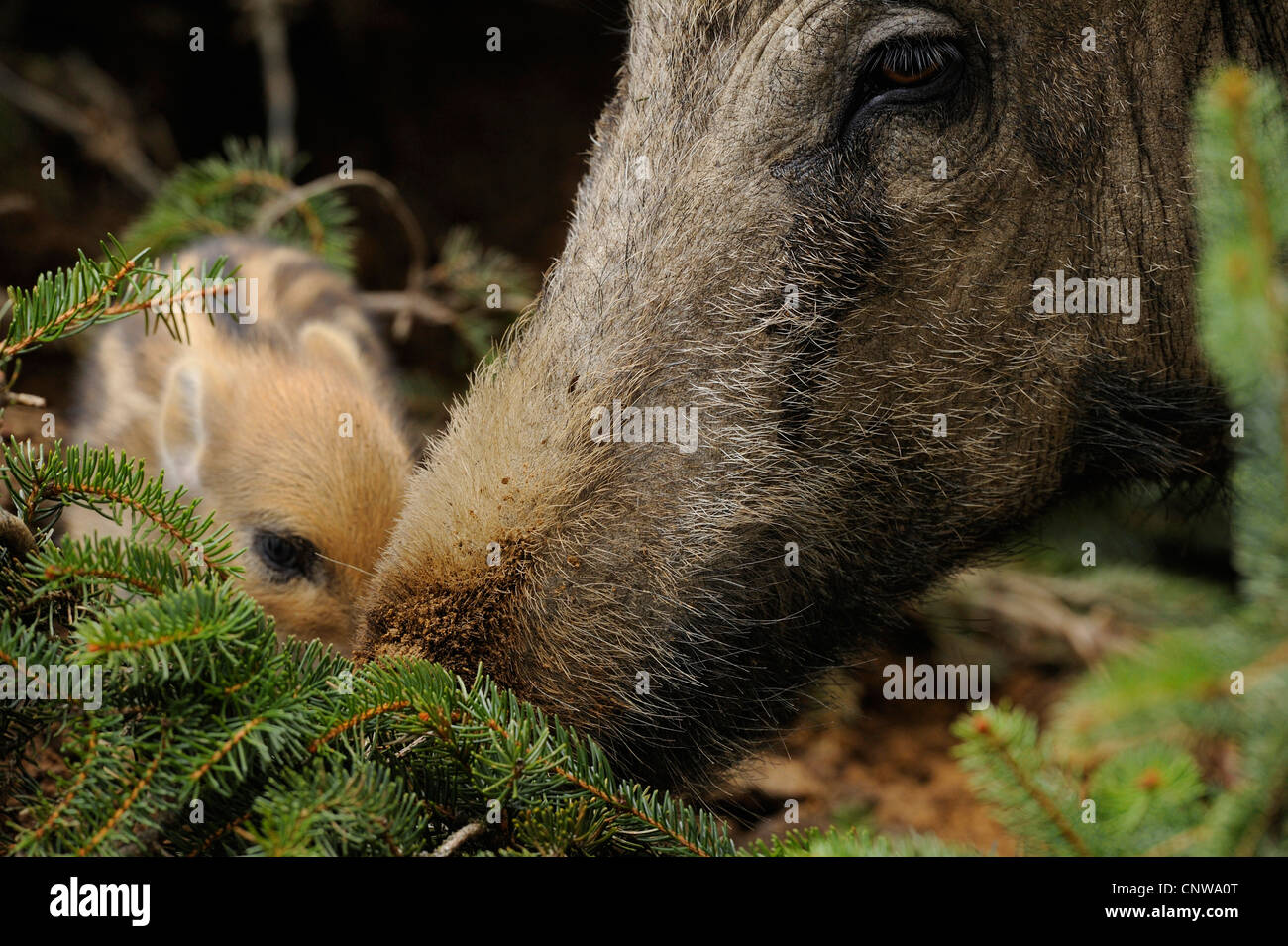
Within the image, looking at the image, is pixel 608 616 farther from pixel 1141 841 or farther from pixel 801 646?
pixel 1141 841

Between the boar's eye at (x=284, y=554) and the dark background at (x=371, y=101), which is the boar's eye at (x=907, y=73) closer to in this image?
the boar's eye at (x=284, y=554)

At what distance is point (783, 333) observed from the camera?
2.33 m

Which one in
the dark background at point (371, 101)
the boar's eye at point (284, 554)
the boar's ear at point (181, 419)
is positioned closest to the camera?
the boar's eye at point (284, 554)

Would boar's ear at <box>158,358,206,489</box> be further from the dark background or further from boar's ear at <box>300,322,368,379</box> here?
the dark background

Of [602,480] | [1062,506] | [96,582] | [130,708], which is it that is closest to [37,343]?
[96,582]

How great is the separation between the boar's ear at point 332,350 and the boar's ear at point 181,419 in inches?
13.5

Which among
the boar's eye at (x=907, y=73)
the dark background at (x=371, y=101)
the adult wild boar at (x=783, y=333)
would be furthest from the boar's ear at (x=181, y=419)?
the boar's eye at (x=907, y=73)

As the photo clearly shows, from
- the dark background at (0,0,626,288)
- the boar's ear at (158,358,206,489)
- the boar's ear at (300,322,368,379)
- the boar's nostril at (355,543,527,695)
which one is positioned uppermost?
the dark background at (0,0,626,288)

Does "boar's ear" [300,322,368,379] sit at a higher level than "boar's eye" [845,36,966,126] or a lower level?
higher

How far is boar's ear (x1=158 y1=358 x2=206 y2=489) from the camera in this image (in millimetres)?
3654

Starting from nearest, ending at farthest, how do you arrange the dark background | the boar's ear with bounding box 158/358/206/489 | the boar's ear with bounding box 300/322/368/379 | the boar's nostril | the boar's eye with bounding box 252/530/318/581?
the boar's nostril, the boar's eye with bounding box 252/530/318/581, the boar's ear with bounding box 158/358/206/489, the boar's ear with bounding box 300/322/368/379, the dark background

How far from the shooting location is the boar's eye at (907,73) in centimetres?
227

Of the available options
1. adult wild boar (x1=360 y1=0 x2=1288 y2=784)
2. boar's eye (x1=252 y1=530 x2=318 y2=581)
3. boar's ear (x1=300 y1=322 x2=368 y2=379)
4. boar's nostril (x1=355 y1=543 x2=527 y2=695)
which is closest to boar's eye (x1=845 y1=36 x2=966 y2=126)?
adult wild boar (x1=360 y1=0 x2=1288 y2=784)
